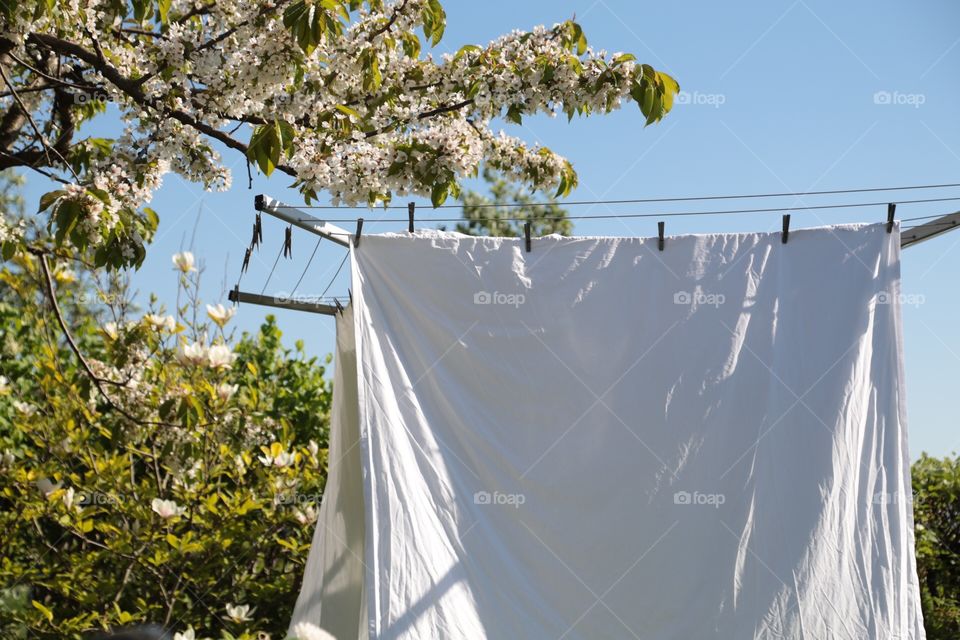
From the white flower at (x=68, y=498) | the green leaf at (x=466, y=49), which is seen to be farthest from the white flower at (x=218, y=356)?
the green leaf at (x=466, y=49)

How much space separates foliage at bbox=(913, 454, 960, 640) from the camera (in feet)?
14.1

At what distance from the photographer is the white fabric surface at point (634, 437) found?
8.94 feet

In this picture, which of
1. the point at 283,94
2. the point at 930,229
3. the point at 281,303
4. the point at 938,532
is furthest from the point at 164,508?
the point at 938,532

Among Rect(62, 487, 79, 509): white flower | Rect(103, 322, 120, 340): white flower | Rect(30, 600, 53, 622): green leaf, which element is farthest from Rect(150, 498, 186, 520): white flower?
Rect(103, 322, 120, 340): white flower

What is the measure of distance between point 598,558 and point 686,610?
0.31 m

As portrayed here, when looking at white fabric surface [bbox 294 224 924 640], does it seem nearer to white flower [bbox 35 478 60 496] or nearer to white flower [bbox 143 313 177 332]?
white flower [bbox 143 313 177 332]

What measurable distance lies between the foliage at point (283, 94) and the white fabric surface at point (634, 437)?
0.39m

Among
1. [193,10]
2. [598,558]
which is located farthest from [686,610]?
[193,10]

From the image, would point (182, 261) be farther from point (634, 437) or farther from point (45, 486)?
point (634, 437)

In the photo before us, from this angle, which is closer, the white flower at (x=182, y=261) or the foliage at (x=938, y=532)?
the white flower at (x=182, y=261)

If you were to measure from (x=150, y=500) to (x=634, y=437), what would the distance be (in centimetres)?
214

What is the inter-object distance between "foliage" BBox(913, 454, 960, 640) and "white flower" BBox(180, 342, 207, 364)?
3.47 m

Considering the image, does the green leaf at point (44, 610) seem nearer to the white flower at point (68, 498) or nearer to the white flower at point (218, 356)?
the white flower at point (68, 498)

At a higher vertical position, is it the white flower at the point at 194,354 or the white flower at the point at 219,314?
the white flower at the point at 219,314
